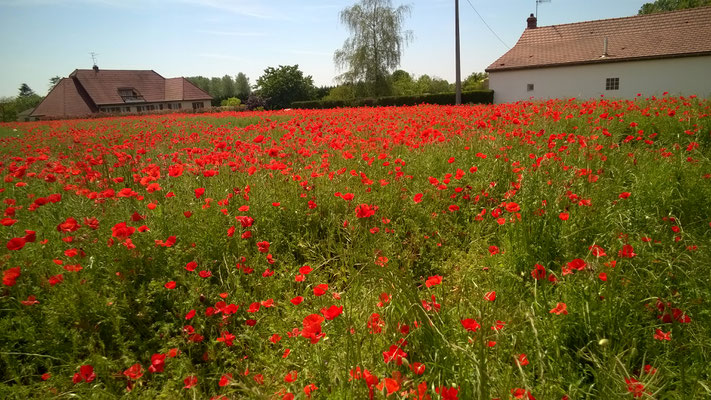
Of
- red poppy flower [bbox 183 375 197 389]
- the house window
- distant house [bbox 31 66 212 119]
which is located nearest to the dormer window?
distant house [bbox 31 66 212 119]

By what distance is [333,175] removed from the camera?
4133mm

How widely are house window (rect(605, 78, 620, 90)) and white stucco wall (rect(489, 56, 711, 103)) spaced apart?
0.20 meters

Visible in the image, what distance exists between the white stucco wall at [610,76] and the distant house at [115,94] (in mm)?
37719

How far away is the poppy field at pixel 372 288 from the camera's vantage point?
1.64 metres

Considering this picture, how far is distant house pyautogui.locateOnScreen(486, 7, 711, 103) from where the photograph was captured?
22688mm

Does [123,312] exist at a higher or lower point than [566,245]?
lower

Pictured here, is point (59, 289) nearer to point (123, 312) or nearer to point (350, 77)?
point (123, 312)

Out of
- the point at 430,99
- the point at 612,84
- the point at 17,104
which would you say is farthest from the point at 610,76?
the point at 17,104

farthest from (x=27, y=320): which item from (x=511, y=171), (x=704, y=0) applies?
(x=704, y=0)

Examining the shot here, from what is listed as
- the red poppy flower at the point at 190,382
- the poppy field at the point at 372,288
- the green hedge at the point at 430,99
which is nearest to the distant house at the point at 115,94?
→ the green hedge at the point at 430,99

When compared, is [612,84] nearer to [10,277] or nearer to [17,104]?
[10,277]

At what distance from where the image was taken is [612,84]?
2506 cm

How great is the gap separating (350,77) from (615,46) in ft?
67.3

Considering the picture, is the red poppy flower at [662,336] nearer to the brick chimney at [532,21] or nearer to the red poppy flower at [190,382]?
the red poppy flower at [190,382]
